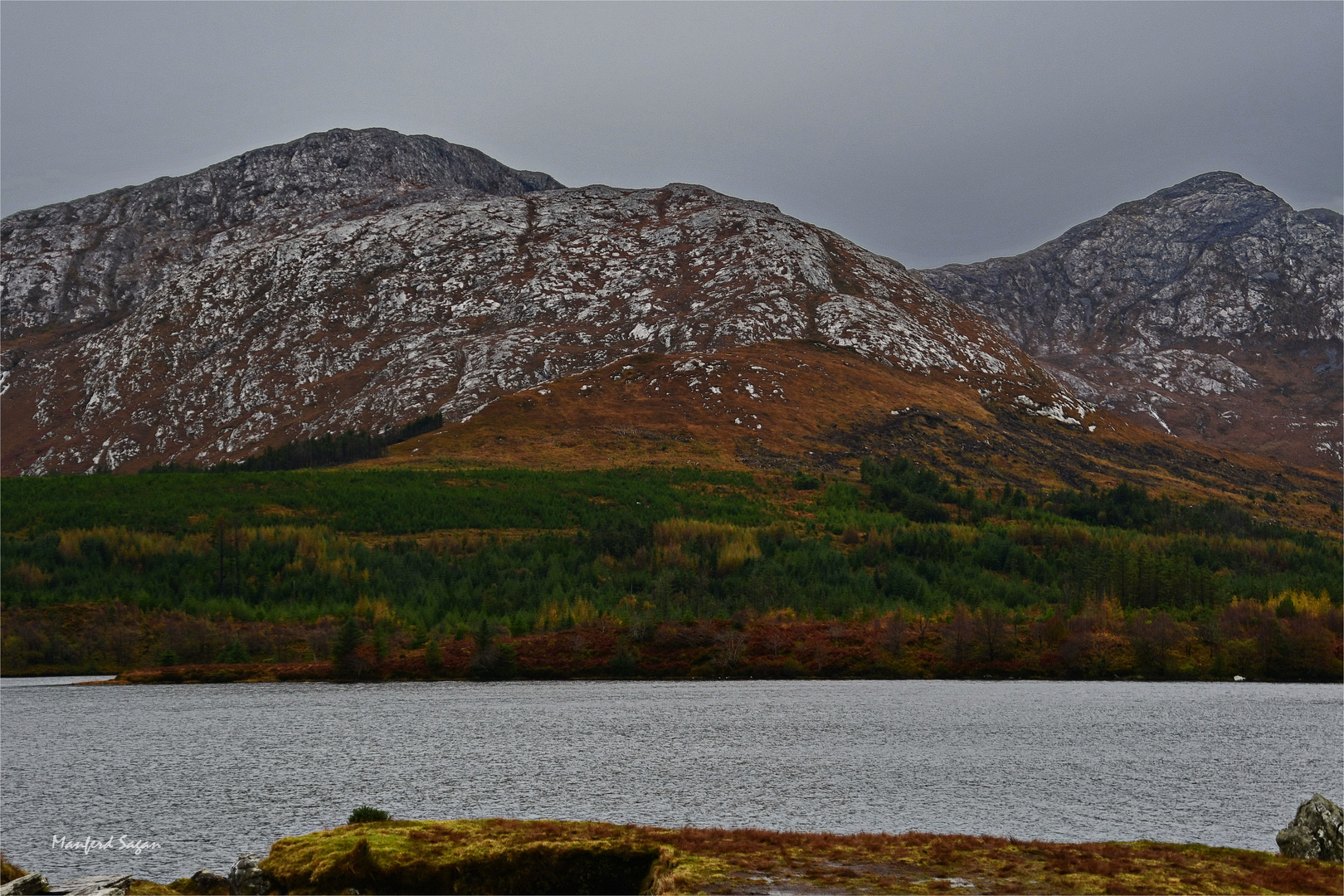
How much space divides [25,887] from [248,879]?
620cm

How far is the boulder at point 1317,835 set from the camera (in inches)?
1193

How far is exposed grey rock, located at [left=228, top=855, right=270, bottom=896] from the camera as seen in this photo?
28141mm

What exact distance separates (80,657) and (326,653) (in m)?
38.1

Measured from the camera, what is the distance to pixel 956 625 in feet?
489

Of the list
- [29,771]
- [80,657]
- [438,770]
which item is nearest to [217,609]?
[80,657]

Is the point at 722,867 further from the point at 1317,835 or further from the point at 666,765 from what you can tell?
the point at 666,765

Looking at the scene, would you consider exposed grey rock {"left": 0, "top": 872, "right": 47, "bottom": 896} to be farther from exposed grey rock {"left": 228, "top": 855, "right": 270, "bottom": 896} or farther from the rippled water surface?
the rippled water surface

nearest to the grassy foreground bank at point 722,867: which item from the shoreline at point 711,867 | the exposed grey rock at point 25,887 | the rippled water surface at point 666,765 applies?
the shoreline at point 711,867

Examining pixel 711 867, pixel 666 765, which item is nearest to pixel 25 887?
pixel 711 867

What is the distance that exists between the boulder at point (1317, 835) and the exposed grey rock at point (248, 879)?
28.5 metres

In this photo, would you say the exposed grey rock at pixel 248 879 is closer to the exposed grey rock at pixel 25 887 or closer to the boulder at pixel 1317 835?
the exposed grey rock at pixel 25 887

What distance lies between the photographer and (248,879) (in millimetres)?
28266

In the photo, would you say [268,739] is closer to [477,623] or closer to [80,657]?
[477,623]

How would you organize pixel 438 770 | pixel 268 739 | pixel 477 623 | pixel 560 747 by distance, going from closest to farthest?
pixel 438 770 < pixel 560 747 < pixel 268 739 < pixel 477 623
